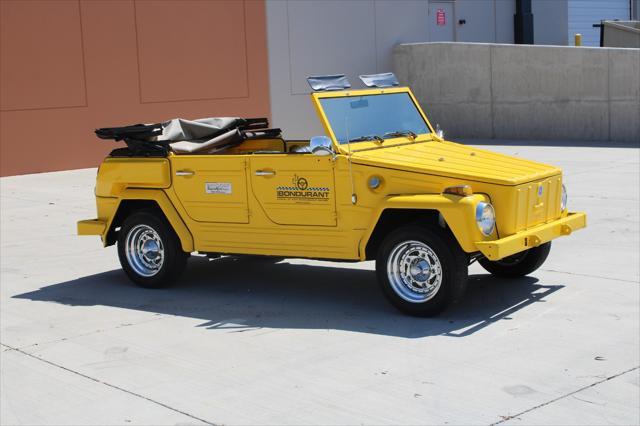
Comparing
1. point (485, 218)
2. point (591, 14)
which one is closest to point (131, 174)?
point (485, 218)

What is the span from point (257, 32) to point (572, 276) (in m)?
14.4

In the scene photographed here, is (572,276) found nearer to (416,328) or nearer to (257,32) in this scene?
(416,328)

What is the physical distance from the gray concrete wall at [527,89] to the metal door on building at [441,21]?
2.44 meters

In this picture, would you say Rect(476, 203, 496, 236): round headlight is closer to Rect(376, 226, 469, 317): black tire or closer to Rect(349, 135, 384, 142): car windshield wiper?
Rect(376, 226, 469, 317): black tire

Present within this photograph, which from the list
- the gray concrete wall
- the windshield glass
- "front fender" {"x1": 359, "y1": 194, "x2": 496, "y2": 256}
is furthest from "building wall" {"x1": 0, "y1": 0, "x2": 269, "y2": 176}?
"front fender" {"x1": 359, "y1": 194, "x2": 496, "y2": 256}

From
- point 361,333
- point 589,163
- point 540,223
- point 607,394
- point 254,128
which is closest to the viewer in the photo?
point 607,394

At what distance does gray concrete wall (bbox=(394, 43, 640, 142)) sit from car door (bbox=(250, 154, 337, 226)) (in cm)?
1286

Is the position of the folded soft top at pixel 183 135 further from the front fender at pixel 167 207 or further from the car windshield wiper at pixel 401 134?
the car windshield wiper at pixel 401 134

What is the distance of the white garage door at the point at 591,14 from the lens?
31.2 metres

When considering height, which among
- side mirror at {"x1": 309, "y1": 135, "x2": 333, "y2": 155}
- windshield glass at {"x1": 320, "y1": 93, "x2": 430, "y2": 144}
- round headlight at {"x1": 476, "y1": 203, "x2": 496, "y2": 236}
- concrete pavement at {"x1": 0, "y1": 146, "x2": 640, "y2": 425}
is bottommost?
concrete pavement at {"x1": 0, "y1": 146, "x2": 640, "y2": 425}

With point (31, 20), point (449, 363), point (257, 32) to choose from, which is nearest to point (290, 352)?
point (449, 363)

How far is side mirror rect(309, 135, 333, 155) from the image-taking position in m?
7.62

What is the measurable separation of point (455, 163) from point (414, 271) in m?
0.92

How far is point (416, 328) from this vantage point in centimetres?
710
